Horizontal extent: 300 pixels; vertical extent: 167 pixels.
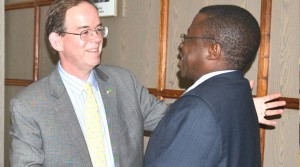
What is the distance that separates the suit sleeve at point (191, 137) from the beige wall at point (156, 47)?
106cm

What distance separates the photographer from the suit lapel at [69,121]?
1610 millimetres

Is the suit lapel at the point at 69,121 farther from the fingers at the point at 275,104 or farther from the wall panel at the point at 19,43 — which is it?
the wall panel at the point at 19,43

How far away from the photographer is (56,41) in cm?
179

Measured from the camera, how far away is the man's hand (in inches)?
70.8

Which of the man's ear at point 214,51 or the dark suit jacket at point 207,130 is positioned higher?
the man's ear at point 214,51

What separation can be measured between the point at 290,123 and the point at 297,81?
0.24 m

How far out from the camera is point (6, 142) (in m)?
3.83

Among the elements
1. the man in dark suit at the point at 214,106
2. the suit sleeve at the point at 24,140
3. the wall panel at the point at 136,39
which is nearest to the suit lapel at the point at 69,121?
the suit sleeve at the point at 24,140

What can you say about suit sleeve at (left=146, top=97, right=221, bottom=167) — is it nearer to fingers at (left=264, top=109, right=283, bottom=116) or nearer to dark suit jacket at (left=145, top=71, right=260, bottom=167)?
dark suit jacket at (left=145, top=71, right=260, bottom=167)

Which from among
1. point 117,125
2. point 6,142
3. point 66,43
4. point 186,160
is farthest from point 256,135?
point 6,142

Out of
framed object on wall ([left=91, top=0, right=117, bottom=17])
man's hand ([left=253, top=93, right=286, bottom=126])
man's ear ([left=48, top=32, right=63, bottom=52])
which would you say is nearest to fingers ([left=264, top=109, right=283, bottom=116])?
man's hand ([left=253, top=93, right=286, bottom=126])

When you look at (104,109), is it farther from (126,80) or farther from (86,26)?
(86,26)

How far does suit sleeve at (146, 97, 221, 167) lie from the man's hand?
82 cm

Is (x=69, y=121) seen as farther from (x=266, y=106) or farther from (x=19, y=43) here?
(x=19, y=43)
